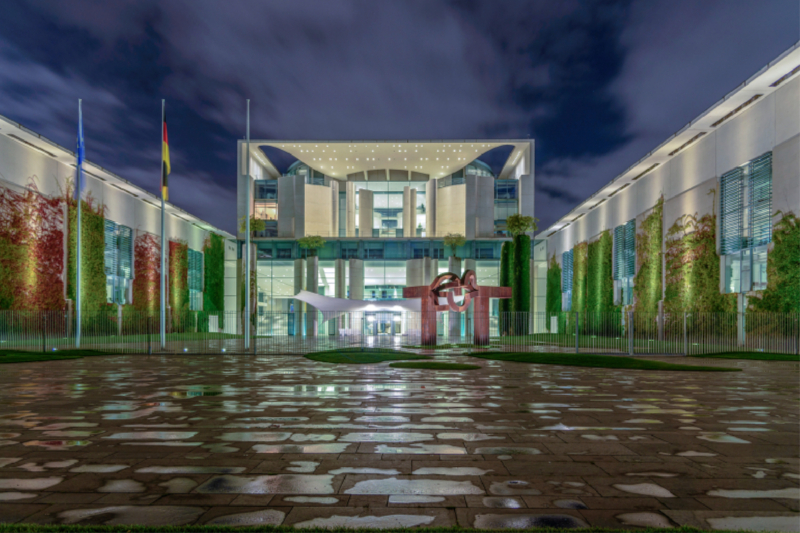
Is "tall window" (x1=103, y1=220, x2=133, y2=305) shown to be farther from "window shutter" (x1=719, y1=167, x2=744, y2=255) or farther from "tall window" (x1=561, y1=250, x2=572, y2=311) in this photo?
"tall window" (x1=561, y1=250, x2=572, y2=311)

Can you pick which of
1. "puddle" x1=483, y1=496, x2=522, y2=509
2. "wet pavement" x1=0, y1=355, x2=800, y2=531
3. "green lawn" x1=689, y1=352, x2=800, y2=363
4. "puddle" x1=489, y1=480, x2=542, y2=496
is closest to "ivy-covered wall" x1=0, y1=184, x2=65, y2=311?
"wet pavement" x1=0, y1=355, x2=800, y2=531

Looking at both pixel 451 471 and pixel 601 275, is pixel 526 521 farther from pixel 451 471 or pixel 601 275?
pixel 601 275

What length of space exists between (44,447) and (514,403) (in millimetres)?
7060

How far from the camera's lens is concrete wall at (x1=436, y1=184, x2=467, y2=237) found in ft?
170

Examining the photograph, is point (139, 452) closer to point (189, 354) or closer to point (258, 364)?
point (258, 364)

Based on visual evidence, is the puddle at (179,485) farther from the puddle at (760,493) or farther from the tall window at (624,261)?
the tall window at (624,261)

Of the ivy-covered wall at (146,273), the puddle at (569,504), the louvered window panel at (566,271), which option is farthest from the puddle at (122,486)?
the louvered window panel at (566,271)

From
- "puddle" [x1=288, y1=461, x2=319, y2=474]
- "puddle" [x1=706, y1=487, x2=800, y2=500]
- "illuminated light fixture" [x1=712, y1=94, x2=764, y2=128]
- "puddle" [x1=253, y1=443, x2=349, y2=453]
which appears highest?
"illuminated light fixture" [x1=712, y1=94, x2=764, y2=128]

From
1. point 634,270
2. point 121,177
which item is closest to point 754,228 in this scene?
point 634,270

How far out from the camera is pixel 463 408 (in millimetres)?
8586

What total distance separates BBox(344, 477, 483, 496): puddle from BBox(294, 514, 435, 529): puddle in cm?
57

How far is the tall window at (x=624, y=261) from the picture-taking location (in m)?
38.1

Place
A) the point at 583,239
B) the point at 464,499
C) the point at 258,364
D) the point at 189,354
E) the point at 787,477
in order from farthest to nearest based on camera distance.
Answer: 1. the point at 583,239
2. the point at 189,354
3. the point at 258,364
4. the point at 787,477
5. the point at 464,499

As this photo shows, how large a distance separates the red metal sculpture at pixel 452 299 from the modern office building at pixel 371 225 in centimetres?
2147
